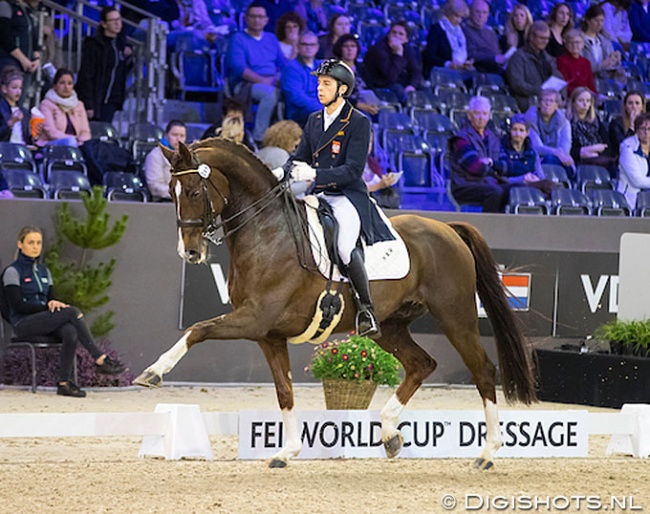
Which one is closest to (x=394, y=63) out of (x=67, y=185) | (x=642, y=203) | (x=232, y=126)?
(x=642, y=203)

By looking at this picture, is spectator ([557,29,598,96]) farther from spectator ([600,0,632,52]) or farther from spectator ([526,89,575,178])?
spectator ([600,0,632,52])

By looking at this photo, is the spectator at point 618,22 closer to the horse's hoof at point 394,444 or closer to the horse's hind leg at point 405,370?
the horse's hind leg at point 405,370

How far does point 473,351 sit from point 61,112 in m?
5.85

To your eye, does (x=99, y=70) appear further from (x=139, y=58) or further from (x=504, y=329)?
(x=504, y=329)

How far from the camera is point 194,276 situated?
34.7ft

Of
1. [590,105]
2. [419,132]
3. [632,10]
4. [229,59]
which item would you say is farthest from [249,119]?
[632,10]

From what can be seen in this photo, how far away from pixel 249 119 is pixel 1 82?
9.13ft

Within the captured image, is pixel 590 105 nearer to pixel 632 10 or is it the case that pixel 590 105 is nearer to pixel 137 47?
pixel 632 10

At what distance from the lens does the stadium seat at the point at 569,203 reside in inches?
490

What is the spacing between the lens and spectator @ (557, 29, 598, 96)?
14781 millimetres

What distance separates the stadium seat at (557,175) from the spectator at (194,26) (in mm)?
4184

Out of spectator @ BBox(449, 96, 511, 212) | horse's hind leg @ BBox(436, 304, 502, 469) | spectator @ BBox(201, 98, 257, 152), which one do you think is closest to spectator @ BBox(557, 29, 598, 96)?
spectator @ BBox(449, 96, 511, 212)

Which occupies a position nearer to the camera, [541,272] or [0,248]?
[0,248]

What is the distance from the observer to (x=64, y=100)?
36.0ft
